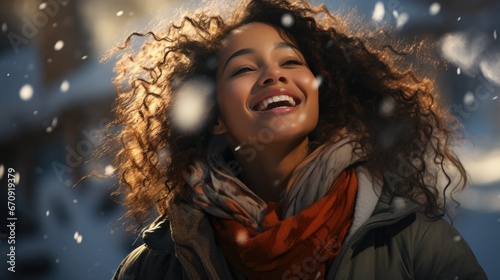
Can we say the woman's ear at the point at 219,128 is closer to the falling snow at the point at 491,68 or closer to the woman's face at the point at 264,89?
the woman's face at the point at 264,89

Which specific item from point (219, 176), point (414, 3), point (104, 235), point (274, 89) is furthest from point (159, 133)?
point (414, 3)

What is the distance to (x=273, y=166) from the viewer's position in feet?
6.08

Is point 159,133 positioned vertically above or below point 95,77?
below

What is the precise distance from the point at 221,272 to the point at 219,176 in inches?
9.8

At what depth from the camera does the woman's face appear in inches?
70.2

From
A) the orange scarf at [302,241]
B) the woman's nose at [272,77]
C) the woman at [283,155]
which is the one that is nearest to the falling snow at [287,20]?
the woman at [283,155]

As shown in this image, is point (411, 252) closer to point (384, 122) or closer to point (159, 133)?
point (384, 122)

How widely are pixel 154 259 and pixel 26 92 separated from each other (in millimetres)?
1045

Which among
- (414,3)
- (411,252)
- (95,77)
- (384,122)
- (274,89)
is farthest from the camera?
(95,77)

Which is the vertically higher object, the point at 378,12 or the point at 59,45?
the point at 59,45

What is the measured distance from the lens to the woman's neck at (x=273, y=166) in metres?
1.84

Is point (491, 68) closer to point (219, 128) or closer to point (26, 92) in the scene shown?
point (219, 128)

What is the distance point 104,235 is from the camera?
8.04 ft

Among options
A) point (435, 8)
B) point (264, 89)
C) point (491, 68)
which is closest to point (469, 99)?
point (491, 68)
